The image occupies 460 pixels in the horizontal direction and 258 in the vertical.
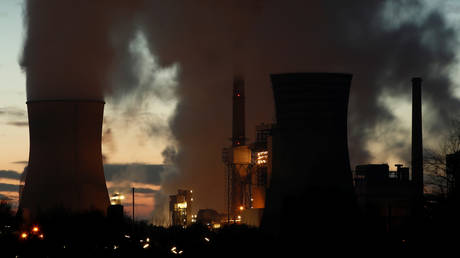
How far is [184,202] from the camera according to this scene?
68.6m

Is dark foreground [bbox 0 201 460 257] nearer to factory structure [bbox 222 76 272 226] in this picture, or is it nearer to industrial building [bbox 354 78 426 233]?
industrial building [bbox 354 78 426 233]

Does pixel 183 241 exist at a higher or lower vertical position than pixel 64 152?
lower

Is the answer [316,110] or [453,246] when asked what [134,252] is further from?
[453,246]

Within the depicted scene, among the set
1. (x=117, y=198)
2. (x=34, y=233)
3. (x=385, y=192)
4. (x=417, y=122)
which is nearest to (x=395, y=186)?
(x=385, y=192)

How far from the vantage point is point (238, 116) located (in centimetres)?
6256

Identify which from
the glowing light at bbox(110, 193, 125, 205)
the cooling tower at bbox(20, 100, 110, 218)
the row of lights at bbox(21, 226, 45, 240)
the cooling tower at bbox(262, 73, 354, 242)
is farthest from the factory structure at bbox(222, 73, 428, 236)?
the glowing light at bbox(110, 193, 125, 205)

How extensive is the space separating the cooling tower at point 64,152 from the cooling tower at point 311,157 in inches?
284

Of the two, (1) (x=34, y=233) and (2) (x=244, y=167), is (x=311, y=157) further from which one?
(2) (x=244, y=167)

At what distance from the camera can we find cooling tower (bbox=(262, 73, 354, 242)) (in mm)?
32688

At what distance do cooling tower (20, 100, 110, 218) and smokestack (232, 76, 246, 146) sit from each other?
2899 cm

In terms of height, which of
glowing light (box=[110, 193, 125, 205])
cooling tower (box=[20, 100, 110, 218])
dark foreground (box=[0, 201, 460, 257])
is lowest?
dark foreground (box=[0, 201, 460, 257])

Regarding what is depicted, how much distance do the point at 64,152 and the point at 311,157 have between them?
9519 mm

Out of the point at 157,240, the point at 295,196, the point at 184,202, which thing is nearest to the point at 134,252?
the point at 157,240

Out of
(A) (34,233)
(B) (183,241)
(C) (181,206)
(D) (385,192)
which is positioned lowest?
(B) (183,241)
